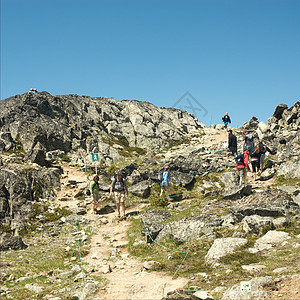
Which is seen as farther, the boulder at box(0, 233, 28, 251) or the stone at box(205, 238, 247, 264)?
the boulder at box(0, 233, 28, 251)

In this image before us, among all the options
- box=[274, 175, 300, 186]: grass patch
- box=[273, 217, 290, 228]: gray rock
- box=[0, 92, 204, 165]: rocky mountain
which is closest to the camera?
box=[273, 217, 290, 228]: gray rock

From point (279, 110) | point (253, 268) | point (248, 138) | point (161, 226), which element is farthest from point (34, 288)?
point (279, 110)

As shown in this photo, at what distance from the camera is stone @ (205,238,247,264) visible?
32.0ft

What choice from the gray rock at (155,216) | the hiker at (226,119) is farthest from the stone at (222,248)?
the hiker at (226,119)

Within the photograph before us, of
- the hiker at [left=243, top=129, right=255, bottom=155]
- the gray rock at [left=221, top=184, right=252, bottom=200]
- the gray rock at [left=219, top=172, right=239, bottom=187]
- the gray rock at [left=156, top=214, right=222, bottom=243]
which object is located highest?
the hiker at [left=243, top=129, right=255, bottom=155]

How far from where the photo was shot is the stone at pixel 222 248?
384 inches

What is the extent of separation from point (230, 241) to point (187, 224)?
2837 mm

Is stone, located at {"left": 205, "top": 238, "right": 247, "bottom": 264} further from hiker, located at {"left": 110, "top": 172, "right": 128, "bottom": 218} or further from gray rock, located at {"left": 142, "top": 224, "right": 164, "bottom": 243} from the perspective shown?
hiker, located at {"left": 110, "top": 172, "right": 128, "bottom": 218}

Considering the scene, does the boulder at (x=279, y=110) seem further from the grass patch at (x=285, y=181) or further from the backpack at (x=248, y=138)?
the grass patch at (x=285, y=181)

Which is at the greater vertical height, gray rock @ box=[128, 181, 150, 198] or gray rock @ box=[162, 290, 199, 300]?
gray rock @ box=[128, 181, 150, 198]

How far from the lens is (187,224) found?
12945mm

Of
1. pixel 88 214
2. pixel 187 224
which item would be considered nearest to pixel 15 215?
pixel 88 214

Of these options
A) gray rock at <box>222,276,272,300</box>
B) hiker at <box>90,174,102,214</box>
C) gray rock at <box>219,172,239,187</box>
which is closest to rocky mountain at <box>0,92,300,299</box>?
gray rock at <box>222,276,272,300</box>

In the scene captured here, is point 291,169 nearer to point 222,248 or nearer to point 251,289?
point 222,248
